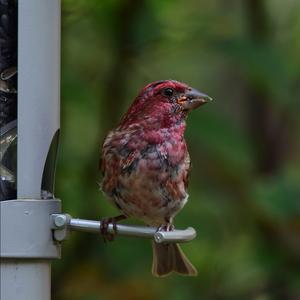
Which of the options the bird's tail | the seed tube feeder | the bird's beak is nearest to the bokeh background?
the bird's tail

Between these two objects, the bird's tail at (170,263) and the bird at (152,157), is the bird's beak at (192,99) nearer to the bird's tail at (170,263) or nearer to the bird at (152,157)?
the bird at (152,157)

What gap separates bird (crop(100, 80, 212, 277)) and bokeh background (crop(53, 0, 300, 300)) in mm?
1157

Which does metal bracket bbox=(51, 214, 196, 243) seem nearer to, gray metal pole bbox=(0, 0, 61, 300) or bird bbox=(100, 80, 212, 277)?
gray metal pole bbox=(0, 0, 61, 300)

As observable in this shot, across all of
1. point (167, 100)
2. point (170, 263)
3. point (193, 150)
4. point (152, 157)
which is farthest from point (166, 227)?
point (193, 150)

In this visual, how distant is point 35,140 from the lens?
4.61m

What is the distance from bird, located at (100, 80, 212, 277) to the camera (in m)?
5.11

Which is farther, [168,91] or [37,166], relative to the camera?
[168,91]

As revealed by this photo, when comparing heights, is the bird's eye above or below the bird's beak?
above

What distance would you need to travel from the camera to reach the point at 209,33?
6742 millimetres

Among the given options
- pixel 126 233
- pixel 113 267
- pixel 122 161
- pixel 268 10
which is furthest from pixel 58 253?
pixel 268 10

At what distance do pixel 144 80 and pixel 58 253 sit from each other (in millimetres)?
2466

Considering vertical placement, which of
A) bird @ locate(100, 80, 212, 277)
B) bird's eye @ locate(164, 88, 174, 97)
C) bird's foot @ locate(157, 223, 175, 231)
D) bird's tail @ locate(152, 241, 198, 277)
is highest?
bird's eye @ locate(164, 88, 174, 97)

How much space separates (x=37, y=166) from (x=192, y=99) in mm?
848

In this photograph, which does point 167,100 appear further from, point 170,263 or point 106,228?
point 170,263
